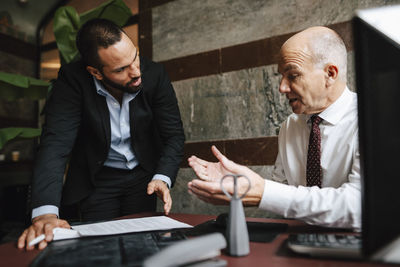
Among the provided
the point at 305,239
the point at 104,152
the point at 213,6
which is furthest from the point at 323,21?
the point at 305,239

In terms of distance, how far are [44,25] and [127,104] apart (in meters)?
4.64

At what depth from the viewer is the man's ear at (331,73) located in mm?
1342

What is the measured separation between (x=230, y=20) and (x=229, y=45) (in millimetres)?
226

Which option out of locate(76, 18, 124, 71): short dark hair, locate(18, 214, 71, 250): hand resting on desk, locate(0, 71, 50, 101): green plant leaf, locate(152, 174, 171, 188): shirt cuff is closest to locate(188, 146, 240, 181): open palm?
locate(18, 214, 71, 250): hand resting on desk

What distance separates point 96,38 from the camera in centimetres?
187

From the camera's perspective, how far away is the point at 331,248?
0.72 meters

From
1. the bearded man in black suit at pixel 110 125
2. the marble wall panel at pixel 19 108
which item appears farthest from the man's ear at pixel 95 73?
the marble wall panel at pixel 19 108

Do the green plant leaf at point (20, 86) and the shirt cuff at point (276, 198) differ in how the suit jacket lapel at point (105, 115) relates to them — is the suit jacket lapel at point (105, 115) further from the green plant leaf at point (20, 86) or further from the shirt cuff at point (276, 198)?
the green plant leaf at point (20, 86)

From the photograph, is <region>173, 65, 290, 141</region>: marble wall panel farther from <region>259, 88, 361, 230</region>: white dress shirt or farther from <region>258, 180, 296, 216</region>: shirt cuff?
<region>258, 180, 296, 216</region>: shirt cuff

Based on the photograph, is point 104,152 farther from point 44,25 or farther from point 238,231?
point 44,25

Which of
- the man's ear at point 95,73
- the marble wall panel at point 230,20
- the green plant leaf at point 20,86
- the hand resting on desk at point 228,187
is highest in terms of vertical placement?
the marble wall panel at point 230,20

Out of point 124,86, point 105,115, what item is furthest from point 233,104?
point 105,115

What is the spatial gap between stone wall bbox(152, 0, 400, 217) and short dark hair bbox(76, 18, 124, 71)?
1.17 meters

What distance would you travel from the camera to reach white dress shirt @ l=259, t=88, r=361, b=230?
1020 mm
